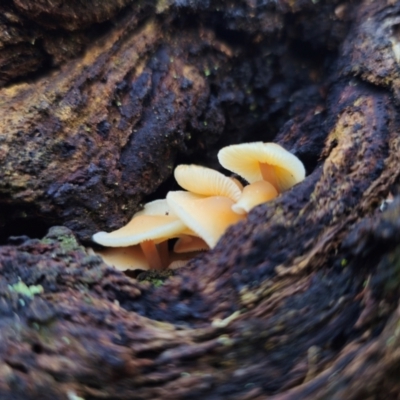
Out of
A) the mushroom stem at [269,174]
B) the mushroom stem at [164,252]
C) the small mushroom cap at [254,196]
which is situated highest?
the mushroom stem at [269,174]

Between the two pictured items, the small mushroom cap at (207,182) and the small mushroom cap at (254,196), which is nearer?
the small mushroom cap at (254,196)

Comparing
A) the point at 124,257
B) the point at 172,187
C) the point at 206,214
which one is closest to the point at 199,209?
the point at 206,214

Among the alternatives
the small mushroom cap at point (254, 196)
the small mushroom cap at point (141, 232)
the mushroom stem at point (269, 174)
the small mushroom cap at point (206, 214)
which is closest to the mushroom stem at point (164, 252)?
the small mushroom cap at point (141, 232)

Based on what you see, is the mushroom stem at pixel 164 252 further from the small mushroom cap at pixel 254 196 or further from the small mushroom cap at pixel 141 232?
the small mushroom cap at pixel 254 196

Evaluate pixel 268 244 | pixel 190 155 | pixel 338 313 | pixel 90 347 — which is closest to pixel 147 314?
pixel 90 347

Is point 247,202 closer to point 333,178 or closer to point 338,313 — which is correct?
point 333,178

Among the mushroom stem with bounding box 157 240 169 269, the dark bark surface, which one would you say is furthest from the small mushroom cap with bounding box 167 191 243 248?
the mushroom stem with bounding box 157 240 169 269

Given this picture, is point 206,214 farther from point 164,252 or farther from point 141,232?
point 164,252
